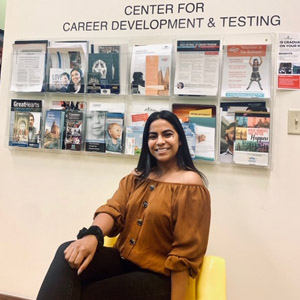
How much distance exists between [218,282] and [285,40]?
1196mm

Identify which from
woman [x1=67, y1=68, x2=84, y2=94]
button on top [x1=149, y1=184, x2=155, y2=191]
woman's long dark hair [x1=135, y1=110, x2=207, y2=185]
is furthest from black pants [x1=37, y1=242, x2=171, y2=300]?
woman [x1=67, y1=68, x2=84, y2=94]

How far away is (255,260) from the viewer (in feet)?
5.04

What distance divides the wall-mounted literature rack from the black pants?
671mm

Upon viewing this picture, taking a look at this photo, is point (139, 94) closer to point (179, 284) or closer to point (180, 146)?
point (180, 146)

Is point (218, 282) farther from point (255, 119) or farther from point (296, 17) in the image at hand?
point (296, 17)

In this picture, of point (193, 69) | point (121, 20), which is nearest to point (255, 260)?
point (193, 69)

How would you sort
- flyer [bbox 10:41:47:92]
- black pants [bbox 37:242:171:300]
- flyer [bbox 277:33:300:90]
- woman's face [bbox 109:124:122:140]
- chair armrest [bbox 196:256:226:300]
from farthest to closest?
flyer [bbox 10:41:47:92]
woman's face [bbox 109:124:122:140]
flyer [bbox 277:33:300:90]
chair armrest [bbox 196:256:226:300]
black pants [bbox 37:242:171:300]

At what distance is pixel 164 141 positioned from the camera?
1.30 meters

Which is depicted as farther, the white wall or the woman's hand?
the white wall

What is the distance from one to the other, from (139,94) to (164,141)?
45cm

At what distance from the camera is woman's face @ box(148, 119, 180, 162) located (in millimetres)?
Answer: 1304

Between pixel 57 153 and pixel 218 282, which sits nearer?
pixel 218 282

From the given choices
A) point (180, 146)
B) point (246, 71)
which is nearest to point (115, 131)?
point (180, 146)

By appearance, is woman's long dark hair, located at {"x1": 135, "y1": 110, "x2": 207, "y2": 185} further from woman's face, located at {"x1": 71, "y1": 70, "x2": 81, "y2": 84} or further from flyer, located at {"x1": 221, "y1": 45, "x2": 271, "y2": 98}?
woman's face, located at {"x1": 71, "y1": 70, "x2": 81, "y2": 84}
